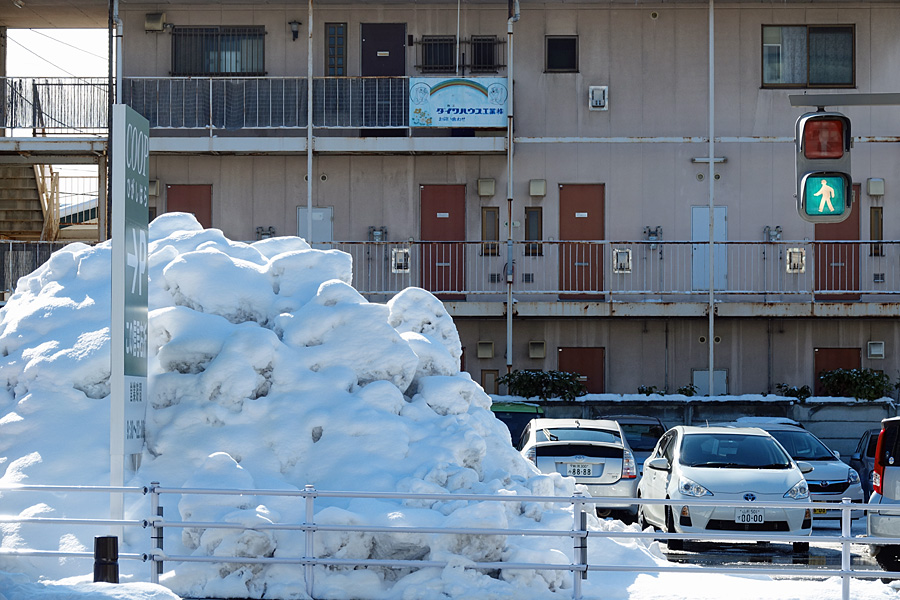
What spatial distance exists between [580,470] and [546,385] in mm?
7589

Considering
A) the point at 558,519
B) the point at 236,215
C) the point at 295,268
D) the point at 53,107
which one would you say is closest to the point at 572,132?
the point at 236,215

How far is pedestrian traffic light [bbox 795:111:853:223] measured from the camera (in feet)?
26.6

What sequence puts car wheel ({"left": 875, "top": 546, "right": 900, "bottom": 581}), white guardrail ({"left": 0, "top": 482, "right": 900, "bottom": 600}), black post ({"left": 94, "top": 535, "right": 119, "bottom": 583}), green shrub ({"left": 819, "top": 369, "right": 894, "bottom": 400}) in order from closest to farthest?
black post ({"left": 94, "top": 535, "right": 119, "bottom": 583}) < white guardrail ({"left": 0, "top": 482, "right": 900, "bottom": 600}) < car wheel ({"left": 875, "top": 546, "right": 900, "bottom": 581}) < green shrub ({"left": 819, "top": 369, "right": 894, "bottom": 400})

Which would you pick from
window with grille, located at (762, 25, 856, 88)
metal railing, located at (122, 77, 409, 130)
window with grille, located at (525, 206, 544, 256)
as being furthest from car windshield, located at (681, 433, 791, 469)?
window with grille, located at (762, 25, 856, 88)

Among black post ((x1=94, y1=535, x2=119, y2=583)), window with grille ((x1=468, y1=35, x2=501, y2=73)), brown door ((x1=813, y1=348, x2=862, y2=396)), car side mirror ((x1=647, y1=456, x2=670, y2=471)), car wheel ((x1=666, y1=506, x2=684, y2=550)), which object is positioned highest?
window with grille ((x1=468, y1=35, x2=501, y2=73))

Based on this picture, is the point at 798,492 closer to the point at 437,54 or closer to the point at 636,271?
the point at 636,271

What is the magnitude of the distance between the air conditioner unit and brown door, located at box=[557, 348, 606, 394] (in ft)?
17.7

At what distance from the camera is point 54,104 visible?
25.1m

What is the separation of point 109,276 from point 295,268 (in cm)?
195

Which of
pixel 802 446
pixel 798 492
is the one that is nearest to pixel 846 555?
pixel 798 492

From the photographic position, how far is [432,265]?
83.1 feet

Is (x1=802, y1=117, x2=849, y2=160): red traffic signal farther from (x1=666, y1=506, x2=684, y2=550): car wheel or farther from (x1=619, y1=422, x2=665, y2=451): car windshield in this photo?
(x1=619, y1=422, x2=665, y2=451): car windshield

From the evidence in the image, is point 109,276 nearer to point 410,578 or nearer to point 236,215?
point 410,578

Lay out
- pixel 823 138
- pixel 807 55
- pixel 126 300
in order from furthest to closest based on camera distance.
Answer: pixel 807 55 < pixel 126 300 < pixel 823 138
